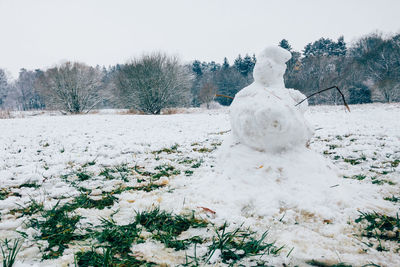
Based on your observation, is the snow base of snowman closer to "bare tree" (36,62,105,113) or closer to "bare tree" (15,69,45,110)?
"bare tree" (36,62,105,113)

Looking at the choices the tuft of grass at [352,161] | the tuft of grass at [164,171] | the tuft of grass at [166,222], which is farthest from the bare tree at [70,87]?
the tuft of grass at [352,161]

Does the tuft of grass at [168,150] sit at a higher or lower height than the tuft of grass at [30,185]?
higher

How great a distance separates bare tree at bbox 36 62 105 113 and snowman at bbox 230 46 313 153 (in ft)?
85.2

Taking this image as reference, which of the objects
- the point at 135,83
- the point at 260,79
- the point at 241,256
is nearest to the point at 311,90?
the point at 135,83

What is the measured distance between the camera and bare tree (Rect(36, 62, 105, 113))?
23844 mm

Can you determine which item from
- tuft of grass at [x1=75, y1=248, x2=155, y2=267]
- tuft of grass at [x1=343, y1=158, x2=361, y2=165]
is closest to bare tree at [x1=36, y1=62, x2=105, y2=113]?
tuft of grass at [x1=343, y1=158, x2=361, y2=165]

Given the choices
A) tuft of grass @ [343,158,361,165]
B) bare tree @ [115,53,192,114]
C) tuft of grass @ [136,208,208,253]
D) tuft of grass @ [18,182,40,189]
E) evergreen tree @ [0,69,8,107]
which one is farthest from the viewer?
evergreen tree @ [0,69,8,107]

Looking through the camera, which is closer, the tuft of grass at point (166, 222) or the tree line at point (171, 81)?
the tuft of grass at point (166, 222)

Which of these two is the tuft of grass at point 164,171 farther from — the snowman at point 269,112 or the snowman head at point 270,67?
the snowman head at point 270,67

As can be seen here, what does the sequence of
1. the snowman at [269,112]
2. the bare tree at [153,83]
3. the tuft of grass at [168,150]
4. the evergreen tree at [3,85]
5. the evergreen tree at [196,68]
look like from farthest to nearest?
the evergreen tree at [196,68] → the evergreen tree at [3,85] → the bare tree at [153,83] → the tuft of grass at [168,150] → the snowman at [269,112]

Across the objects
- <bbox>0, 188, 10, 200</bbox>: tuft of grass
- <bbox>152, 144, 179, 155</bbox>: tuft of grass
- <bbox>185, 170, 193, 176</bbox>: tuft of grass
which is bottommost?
<bbox>185, 170, 193, 176</bbox>: tuft of grass

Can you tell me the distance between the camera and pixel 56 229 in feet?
5.63

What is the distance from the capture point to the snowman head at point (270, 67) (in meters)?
2.78

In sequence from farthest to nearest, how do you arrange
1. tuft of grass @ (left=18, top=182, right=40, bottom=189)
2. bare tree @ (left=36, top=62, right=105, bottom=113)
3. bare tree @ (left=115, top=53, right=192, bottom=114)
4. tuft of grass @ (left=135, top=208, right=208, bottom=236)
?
bare tree @ (left=36, top=62, right=105, bottom=113)
bare tree @ (left=115, top=53, right=192, bottom=114)
tuft of grass @ (left=18, top=182, right=40, bottom=189)
tuft of grass @ (left=135, top=208, right=208, bottom=236)
